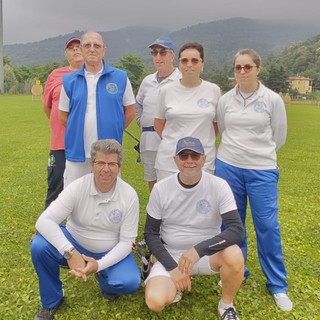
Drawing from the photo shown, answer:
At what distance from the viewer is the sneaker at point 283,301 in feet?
13.2

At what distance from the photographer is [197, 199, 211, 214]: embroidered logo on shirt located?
375 centimetres

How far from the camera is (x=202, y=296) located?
4.20 meters

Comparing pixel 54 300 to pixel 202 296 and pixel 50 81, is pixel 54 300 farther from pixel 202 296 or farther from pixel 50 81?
pixel 50 81

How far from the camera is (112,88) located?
4320mm

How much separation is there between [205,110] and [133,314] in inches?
77.2

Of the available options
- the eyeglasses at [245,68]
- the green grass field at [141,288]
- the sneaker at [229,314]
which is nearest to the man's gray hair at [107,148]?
the eyeglasses at [245,68]

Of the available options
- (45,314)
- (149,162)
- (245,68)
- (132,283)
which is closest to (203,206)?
(132,283)

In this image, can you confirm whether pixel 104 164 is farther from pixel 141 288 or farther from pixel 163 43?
pixel 163 43

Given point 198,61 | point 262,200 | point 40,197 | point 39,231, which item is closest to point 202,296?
point 262,200

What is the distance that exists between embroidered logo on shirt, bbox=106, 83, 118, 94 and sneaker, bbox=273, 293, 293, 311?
2501 mm

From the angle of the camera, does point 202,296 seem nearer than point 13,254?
Yes

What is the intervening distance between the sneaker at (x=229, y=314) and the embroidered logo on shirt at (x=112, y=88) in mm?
2289

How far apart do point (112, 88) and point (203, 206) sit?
4.93 ft

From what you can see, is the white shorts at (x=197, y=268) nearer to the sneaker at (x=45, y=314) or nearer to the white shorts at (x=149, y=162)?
the sneaker at (x=45, y=314)
